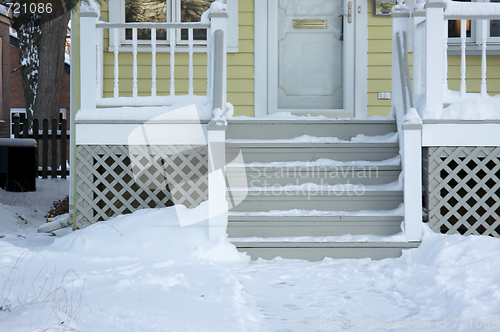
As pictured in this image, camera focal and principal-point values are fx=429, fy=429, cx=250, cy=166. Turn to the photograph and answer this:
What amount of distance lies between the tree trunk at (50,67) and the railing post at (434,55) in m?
8.34

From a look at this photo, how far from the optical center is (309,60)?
6.12 metres

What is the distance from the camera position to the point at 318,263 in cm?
377

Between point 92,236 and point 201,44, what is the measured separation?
3135mm

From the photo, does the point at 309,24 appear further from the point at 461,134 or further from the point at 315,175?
the point at 461,134

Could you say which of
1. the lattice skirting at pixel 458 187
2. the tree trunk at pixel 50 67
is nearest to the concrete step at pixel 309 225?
the lattice skirting at pixel 458 187

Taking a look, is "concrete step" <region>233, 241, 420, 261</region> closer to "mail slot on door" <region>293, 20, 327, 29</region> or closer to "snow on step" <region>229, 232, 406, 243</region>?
"snow on step" <region>229, 232, 406, 243</region>

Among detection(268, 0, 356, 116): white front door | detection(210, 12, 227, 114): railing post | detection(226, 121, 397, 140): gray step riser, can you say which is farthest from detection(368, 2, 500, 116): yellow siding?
detection(210, 12, 227, 114): railing post

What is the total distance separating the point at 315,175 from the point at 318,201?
327 millimetres

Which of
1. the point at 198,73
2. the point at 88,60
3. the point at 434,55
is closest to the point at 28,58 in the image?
the point at 198,73

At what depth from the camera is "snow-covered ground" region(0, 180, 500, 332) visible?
2496mm

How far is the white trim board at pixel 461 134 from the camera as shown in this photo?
4184 mm

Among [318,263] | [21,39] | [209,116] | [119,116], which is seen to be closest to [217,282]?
[318,263]

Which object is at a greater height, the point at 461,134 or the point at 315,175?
the point at 461,134

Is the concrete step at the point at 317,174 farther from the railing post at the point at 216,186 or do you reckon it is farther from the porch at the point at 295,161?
the railing post at the point at 216,186
